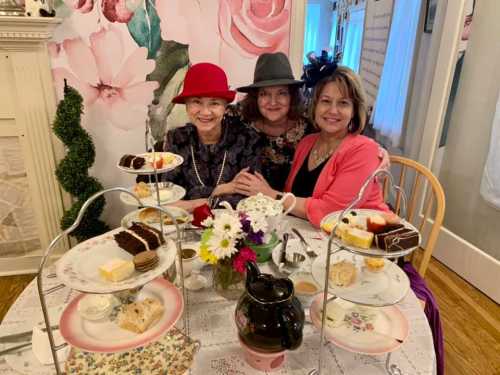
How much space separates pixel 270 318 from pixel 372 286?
28cm

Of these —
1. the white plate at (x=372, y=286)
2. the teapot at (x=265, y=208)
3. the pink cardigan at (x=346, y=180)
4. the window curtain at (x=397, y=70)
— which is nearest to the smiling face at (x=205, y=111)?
the pink cardigan at (x=346, y=180)

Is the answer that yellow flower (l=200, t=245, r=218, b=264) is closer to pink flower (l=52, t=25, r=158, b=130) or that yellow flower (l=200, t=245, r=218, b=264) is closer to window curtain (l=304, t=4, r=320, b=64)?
pink flower (l=52, t=25, r=158, b=130)

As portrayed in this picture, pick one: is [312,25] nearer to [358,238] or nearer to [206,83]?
[206,83]

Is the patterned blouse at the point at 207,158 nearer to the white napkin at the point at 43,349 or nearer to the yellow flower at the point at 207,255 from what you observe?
the yellow flower at the point at 207,255

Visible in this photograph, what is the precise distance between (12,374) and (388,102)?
10.9ft

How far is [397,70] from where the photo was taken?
10.3 feet

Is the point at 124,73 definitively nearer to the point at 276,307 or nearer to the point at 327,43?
the point at 276,307

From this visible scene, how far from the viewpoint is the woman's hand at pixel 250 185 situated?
1.65 metres

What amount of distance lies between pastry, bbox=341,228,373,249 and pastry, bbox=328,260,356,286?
0.13 meters

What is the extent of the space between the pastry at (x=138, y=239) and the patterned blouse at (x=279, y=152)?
118 cm

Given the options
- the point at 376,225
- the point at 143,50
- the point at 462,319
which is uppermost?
the point at 143,50

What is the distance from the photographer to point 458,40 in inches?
A: 94.9

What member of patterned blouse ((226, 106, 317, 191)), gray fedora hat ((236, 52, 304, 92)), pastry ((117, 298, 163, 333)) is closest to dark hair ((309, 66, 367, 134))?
gray fedora hat ((236, 52, 304, 92))

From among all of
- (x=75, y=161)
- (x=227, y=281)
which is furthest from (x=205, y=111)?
(x=75, y=161)
